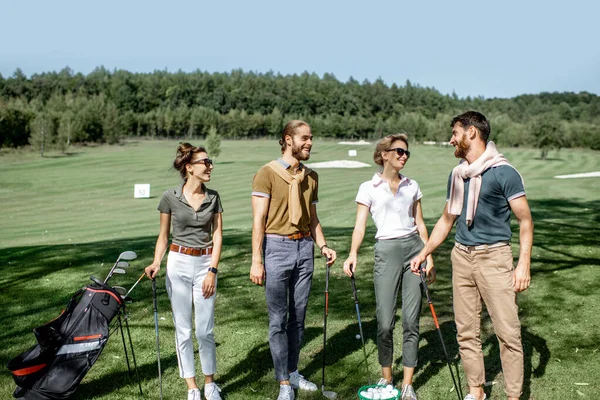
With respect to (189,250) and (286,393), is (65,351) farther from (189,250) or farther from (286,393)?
(286,393)

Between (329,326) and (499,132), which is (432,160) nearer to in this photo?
(499,132)

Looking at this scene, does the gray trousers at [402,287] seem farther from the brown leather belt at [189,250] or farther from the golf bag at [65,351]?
the golf bag at [65,351]

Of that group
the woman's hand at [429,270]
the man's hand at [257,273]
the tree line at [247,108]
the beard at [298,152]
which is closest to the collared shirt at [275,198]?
the beard at [298,152]

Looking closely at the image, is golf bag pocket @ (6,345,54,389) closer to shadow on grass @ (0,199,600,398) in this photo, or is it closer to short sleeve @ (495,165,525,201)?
shadow on grass @ (0,199,600,398)

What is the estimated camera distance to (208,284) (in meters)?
5.12

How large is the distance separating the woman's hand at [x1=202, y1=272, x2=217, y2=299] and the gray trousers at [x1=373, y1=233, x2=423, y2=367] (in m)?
1.51

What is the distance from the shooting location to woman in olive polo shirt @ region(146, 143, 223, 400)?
5.17m

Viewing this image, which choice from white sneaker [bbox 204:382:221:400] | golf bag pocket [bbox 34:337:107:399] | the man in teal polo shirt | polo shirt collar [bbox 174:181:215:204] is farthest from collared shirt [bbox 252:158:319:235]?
golf bag pocket [bbox 34:337:107:399]

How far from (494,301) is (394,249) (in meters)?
1.00

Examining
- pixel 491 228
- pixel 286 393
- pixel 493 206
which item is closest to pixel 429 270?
pixel 491 228

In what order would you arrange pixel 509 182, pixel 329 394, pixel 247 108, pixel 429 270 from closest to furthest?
pixel 509 182 < pixel 329 394 < pixel 429 270 < pixel 247 108

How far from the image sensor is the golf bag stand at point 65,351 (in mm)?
4991

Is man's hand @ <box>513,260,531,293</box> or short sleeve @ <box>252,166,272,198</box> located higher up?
short sleeve @ <box>252,166,272,198</box>

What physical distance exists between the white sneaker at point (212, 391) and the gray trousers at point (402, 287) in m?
1.61
